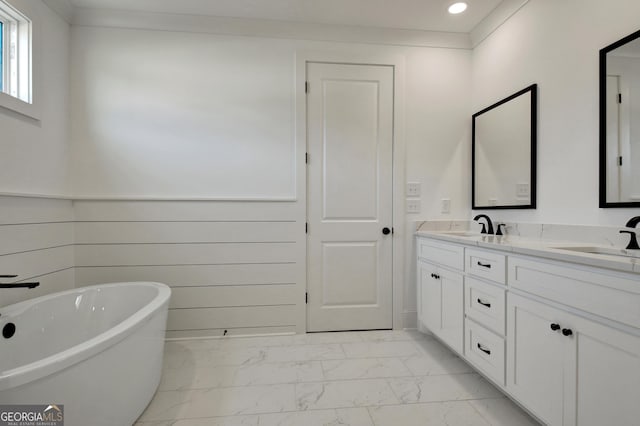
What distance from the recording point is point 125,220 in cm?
251

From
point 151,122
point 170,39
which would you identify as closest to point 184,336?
point 151,122

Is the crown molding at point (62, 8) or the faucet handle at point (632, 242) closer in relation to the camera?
the faucet handle at point (632, 242)

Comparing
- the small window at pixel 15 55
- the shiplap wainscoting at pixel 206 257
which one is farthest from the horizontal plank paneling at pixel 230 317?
the small window at pixel 15 55

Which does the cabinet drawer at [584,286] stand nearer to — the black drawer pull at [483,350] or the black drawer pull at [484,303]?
the black drawer pull at [484,303]

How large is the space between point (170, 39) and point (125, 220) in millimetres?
1500

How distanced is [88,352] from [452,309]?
6.69 feet

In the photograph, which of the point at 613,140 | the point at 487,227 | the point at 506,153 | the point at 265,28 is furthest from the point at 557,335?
the point at 265,28

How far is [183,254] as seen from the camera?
257cm

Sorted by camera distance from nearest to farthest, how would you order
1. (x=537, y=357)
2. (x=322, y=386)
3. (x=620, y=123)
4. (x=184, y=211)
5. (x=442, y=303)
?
(x=537, y=357) < (x=620, y=123) < (x=322, y=386) < (x=442, y=303) < (x=184, y=211)

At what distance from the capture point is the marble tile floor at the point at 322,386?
162cm

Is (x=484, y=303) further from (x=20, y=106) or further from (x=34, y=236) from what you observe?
(x=20, y=106)

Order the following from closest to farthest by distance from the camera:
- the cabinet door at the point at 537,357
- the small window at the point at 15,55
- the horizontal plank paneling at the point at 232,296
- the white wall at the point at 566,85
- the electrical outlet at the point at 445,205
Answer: the cabinet door at the point at 537,357 → the white wall at the point at 566,85 → the small window at the point at 15,55 → the horizontal plank paneling at the point at 232,296 → the electrical outlet at the point at 445,205

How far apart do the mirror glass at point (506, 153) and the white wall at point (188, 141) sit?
0.65 m

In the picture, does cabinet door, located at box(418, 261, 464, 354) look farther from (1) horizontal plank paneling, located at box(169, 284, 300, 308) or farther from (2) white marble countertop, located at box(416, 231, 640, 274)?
(1) horizontal plank paneling, located at box(169, 284, 300, 308)
